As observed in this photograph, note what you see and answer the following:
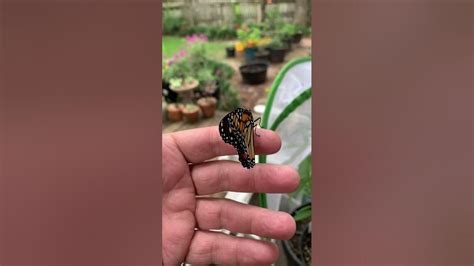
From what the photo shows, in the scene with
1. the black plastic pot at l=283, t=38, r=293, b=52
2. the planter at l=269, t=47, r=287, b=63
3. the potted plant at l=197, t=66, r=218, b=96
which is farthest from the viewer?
the potted plant at l=197, t=66, r=218, b=96

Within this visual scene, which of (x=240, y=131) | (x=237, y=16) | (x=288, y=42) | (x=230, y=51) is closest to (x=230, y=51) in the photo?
(x=230, y=51)

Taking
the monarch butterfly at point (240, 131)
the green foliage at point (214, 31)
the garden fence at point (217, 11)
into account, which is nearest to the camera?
the monarch butterfly at point (240, 131)

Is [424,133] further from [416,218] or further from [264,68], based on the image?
[264,68]

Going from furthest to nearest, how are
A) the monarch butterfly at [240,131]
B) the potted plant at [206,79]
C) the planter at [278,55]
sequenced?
the potted plant at [206,79] → the planter at [278,55] → the monarch butterfly at [240,131]

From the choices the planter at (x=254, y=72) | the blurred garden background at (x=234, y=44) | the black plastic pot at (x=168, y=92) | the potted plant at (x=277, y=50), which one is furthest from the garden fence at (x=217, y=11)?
the black plastic pot at (x=168, y=92)

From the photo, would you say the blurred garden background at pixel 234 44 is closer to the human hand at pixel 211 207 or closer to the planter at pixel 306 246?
the human hand at pixel 211 207

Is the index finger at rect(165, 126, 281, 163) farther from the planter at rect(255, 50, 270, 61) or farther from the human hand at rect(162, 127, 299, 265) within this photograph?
the planter at rect(255, 50, 270, 61)

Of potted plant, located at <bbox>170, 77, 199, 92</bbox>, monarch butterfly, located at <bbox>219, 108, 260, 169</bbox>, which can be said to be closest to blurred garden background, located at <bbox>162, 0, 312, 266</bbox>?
monarch butterfly, located at <bbox>219, 108, 260, 169</bbox>

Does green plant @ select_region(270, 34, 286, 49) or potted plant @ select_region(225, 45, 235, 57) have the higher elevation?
green plant @ select_region(270, 34, 286, 49)
